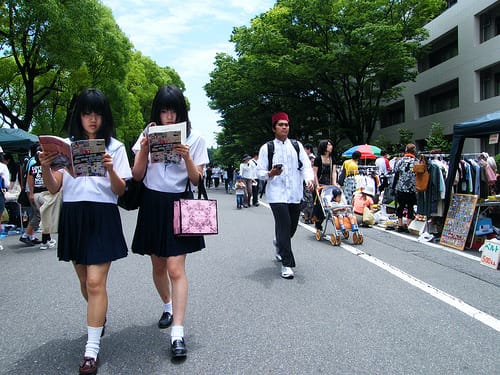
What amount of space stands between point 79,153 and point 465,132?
651cm

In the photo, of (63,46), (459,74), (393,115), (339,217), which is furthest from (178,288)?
(393,115)

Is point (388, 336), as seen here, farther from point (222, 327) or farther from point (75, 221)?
point (75, 221)

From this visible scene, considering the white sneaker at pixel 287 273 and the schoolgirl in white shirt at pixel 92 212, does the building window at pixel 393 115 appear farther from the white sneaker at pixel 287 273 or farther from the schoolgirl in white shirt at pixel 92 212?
the schoolgirl in white shirt at pixel 92 212

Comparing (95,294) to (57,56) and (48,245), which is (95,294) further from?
(57,56)

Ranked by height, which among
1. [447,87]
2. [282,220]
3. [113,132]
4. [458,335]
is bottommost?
[458,335]

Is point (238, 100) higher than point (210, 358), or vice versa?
point (238, 100)

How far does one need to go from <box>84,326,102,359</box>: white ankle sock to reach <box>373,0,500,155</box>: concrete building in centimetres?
2318

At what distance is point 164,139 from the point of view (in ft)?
9.13

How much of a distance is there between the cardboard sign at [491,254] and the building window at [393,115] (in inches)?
1098

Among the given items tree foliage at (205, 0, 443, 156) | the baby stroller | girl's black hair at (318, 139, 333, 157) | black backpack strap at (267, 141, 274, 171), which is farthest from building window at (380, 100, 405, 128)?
black backpack strap at (267, 141, 274, 171)

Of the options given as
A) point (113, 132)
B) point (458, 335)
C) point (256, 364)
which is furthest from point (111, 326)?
point (458, 335)

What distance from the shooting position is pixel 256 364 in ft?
9.20

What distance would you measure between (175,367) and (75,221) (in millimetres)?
1154

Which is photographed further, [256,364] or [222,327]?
[222,327]
